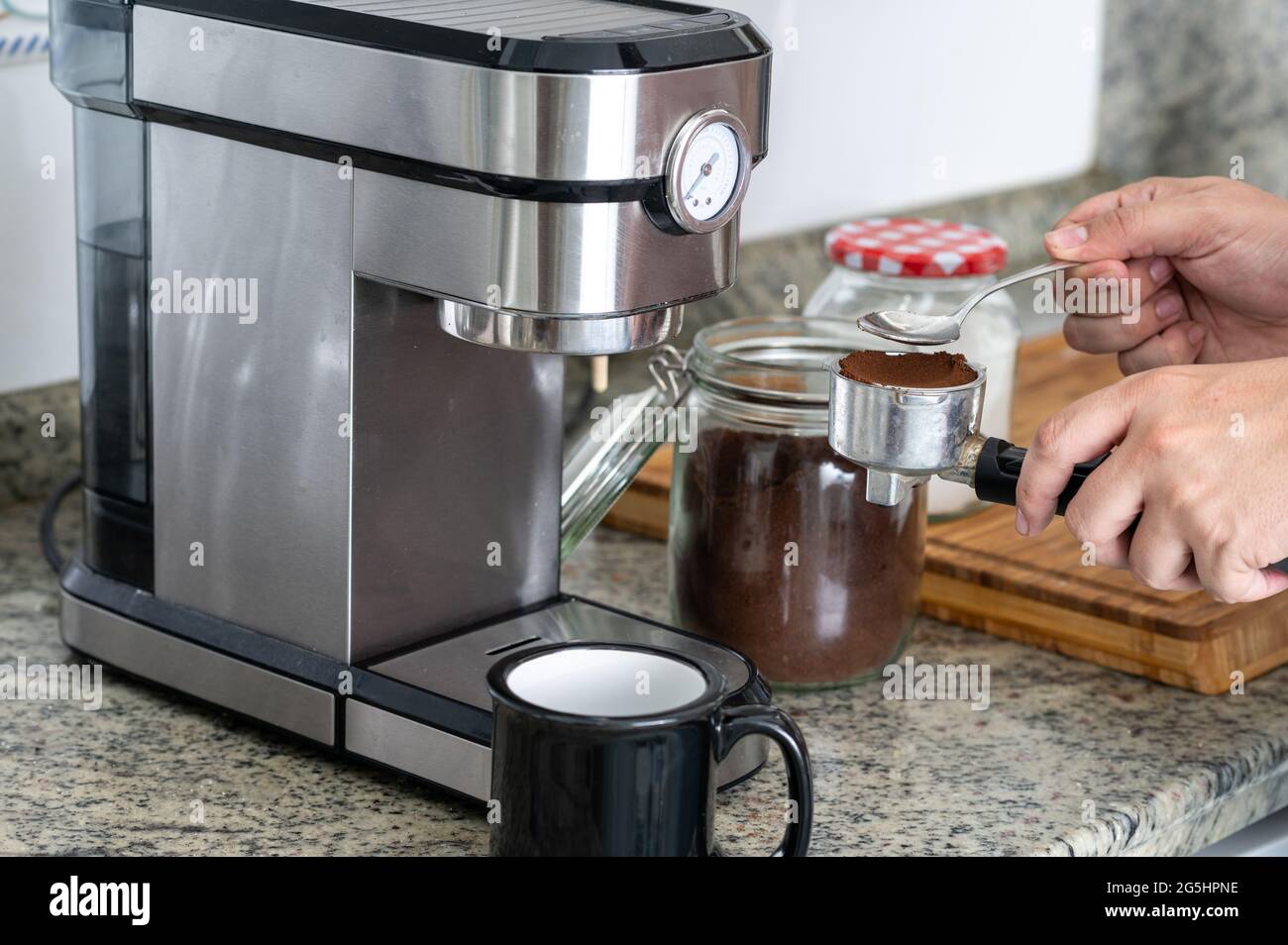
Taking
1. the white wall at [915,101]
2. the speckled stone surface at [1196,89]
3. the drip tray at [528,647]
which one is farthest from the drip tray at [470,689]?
the speckled stone surface at [1196,89]

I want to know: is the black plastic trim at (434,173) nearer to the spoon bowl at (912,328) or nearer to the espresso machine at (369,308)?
the espresso machine at (369,308)

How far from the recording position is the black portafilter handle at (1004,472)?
66cm

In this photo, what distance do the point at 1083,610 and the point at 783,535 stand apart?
0.63ft

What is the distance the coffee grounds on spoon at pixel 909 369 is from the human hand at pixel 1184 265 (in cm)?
18

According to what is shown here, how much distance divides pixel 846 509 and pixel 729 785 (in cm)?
15

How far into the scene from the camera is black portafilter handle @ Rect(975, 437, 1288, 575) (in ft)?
2.18

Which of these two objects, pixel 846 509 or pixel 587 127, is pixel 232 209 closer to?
pixel 587 127

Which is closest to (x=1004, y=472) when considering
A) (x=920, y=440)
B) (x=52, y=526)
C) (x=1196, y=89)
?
(x=920, y=440)

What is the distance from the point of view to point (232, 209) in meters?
0.71

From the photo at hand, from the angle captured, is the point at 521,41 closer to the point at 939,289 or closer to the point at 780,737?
the point at 780,737

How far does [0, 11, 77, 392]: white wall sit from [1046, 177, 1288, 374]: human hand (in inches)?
23.5

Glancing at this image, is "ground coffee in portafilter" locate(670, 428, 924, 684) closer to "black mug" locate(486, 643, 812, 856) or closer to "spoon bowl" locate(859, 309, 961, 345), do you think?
"spoon bowl" locate(859, 309, 961, 345)

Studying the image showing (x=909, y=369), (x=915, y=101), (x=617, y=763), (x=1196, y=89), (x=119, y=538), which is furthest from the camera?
(x=1196, y=89)

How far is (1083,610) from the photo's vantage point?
89 cm
